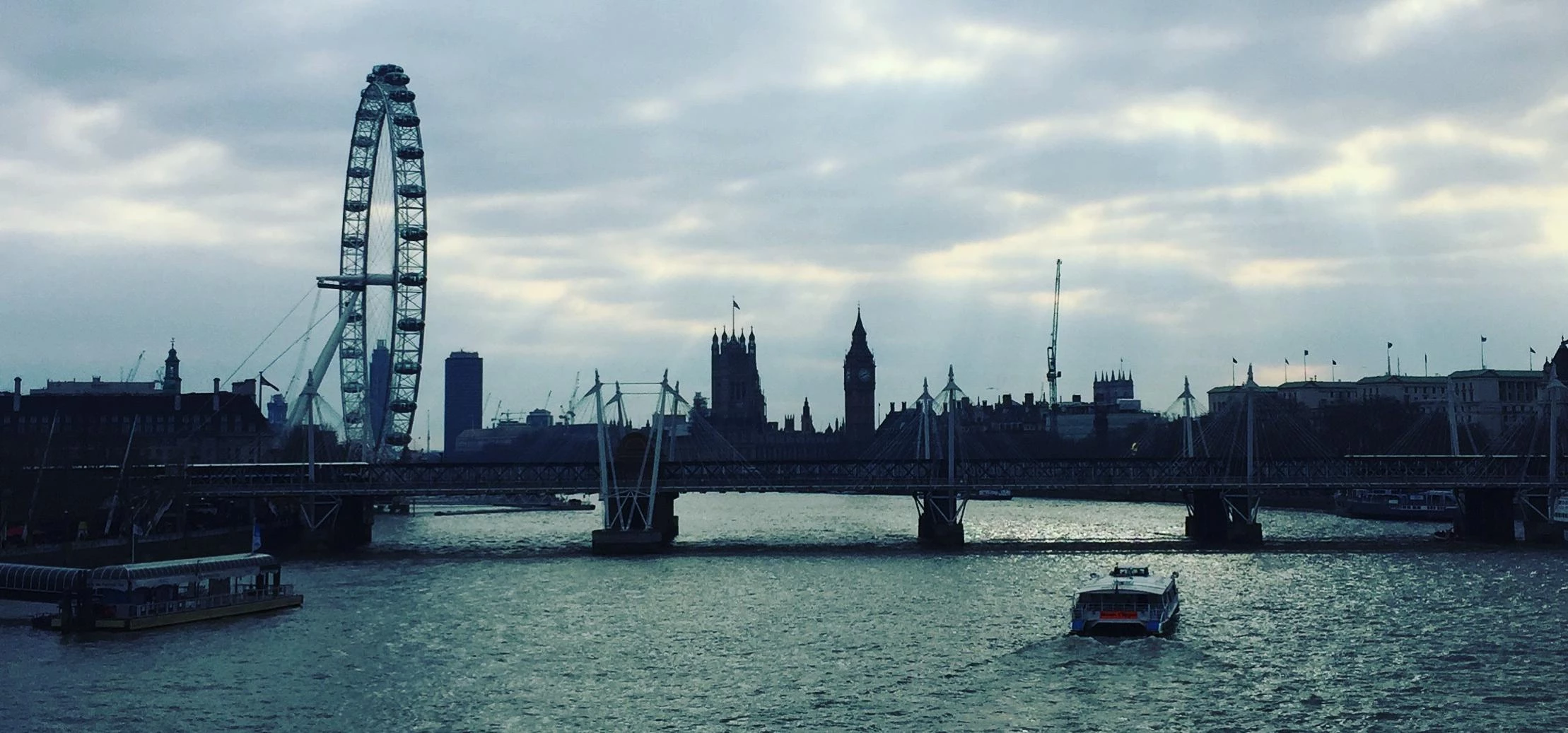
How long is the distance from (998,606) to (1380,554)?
116 feet

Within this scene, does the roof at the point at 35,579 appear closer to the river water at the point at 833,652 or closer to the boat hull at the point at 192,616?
the river water at the point at 833,652

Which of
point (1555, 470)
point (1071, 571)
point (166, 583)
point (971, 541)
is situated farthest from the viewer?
point (971, 541)

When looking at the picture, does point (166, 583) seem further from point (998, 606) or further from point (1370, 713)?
point (1370, 713)

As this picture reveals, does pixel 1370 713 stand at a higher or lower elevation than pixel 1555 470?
lower

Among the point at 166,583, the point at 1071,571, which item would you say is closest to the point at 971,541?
the point at 1071,571

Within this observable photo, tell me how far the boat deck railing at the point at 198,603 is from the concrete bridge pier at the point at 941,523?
44386 millimetres

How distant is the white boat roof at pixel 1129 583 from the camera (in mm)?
64188

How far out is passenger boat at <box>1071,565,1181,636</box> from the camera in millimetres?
63531

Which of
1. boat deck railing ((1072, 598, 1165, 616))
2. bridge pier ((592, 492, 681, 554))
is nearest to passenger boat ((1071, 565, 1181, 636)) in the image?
boat deck railing ((1072, 598, 1165, 616))

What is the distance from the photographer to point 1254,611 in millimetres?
71562

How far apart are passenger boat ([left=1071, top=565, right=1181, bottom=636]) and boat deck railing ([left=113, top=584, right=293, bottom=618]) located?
117ft

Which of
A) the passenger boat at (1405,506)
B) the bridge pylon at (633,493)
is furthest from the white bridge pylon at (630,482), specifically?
the passenger boat at (1405,506)

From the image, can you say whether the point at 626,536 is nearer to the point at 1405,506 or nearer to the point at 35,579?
the point at 35,579

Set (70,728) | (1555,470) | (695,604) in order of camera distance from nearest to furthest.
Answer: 1. (70,728)
2. (695,604)
3. (1555,470)
